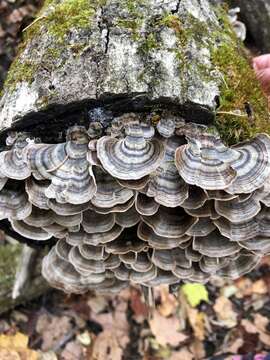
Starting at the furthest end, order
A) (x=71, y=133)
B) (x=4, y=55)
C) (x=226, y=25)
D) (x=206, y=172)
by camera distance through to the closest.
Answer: (x=4, y=55) → (x=226, y=25) → (x=71, y=133) → (x=206, y=172)

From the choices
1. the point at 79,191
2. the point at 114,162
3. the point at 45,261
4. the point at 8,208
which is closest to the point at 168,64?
the point at 114,162

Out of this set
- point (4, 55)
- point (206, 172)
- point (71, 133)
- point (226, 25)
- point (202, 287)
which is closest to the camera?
point (206, 172)

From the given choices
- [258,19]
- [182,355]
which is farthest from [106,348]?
[258,19]

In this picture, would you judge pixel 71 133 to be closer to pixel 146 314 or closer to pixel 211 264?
pixel 211 264

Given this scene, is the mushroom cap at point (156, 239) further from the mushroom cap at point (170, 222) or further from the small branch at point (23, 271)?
the small branch at point (23, 271)

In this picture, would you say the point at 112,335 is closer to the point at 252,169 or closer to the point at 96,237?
the point at 96,237

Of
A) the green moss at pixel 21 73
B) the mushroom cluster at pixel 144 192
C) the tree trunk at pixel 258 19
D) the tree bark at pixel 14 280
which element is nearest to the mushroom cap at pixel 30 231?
the mushroom cluster at pixel 144 192
